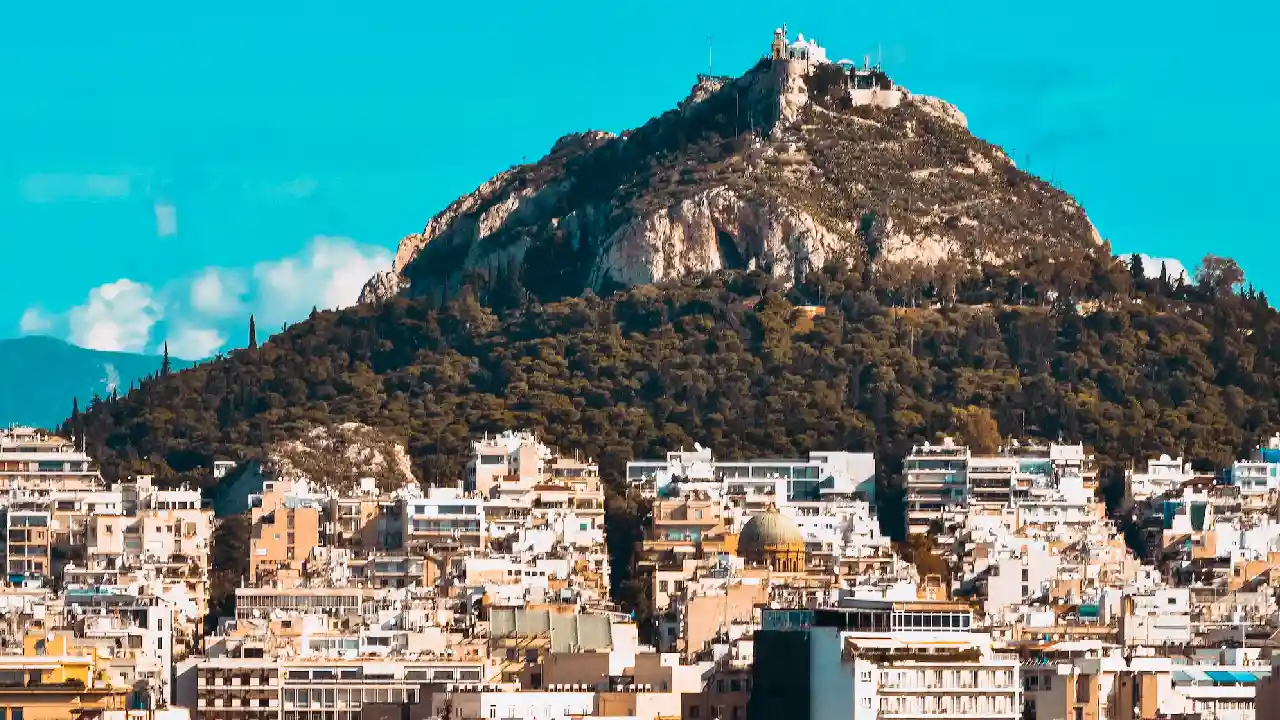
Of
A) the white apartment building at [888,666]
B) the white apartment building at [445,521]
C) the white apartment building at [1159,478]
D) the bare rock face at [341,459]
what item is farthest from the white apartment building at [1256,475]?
the white apartment building at [888,666]

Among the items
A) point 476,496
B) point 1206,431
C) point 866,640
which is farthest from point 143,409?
point 866,640

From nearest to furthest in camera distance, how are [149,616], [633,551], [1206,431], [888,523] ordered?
1. [149,616]
2. [633,551]
3. [888,523]
4. [1206,431]

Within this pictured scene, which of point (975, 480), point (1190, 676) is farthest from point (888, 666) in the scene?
point (975, 480)

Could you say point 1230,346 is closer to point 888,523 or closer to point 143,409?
point 888,523

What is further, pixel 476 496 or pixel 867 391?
pixel 867 391

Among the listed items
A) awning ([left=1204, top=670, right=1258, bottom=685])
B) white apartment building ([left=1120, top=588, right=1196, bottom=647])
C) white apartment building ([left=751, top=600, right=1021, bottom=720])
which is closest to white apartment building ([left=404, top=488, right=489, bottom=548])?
white apartment building ([left=1120, top=588, right=1196, bottom=647])

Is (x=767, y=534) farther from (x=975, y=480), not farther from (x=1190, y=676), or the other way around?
(x=1190, y=676)
